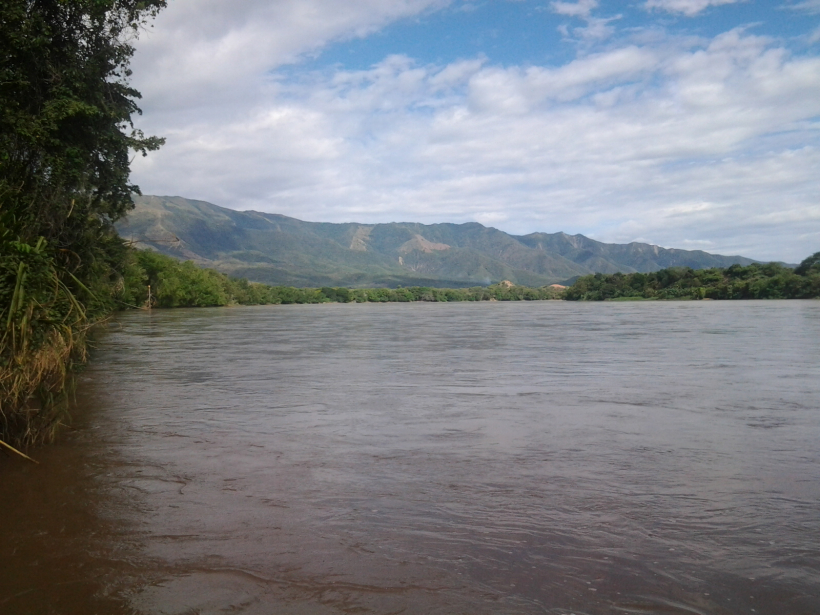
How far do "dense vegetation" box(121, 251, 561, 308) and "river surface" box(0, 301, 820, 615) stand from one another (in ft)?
43.5

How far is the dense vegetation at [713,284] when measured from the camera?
101 m

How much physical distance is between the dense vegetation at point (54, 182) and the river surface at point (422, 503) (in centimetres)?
137

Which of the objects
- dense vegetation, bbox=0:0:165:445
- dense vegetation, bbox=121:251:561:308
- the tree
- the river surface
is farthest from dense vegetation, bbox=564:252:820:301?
dense vegetation, bbox=0:0:165:445

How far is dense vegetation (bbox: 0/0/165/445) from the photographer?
8320mm

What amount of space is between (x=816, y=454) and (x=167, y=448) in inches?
377

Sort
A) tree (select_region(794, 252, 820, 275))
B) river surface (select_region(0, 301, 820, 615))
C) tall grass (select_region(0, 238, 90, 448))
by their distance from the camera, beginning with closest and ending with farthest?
river surface (select_region(0, 301, 820, 615))
tall grass (select_region(0, 238, 90, 448))
tree (select_region(794, 252, 820, 275))

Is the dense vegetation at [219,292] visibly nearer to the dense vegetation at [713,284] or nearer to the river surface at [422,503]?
the river surface at [422,503]

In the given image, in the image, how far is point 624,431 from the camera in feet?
34.0

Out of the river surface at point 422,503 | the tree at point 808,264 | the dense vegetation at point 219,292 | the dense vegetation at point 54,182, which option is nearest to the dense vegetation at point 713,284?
the tree at point 808,264

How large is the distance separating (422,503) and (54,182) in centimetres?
1018

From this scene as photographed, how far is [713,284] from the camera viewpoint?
11269cm

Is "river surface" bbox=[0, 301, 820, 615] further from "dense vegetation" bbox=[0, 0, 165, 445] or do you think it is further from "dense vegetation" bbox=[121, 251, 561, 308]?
"dense vegetation" bbox=[121, 251, 561, 308]

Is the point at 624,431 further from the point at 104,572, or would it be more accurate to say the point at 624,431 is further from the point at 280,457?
the point at 104,572

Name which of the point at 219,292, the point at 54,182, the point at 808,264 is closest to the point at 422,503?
the point at 54,182
